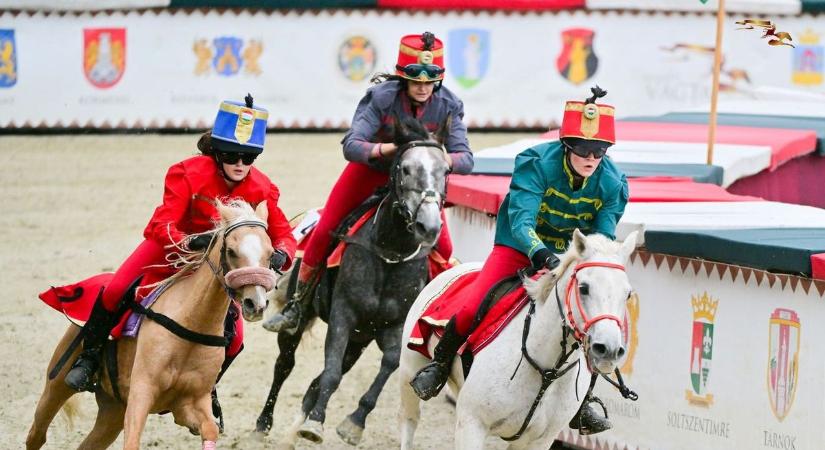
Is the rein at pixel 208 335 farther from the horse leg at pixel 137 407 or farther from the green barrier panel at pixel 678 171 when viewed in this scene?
the green barrier panel at pixel 678 171

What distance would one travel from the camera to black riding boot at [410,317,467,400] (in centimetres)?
690

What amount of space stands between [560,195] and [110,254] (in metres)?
8.18

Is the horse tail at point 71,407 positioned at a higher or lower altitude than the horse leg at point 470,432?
lower

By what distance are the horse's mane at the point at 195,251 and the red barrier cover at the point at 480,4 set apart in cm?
1394

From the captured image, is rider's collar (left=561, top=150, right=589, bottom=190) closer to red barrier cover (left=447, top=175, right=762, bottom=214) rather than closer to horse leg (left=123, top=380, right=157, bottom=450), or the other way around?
horse leg (left=123, top=380, right=157, bottom=450)

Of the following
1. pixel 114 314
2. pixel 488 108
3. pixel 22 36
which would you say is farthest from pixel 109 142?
pixel 114 314

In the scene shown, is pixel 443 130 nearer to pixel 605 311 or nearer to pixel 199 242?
pixel 199 242

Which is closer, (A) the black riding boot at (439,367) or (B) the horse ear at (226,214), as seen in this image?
(B) the horse ear at (226,214)

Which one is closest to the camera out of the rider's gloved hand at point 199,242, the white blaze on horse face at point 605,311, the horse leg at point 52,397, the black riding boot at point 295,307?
the white blaze on horse face at point 605,311

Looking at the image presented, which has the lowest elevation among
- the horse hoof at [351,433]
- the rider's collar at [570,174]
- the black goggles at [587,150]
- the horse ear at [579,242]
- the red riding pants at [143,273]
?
the horse hoof at [351,433]

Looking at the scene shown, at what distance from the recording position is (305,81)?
20.3 meters

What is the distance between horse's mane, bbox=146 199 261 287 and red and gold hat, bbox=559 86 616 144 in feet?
4.95

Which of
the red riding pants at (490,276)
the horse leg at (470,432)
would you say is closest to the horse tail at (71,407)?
the red riding pants at (490,276)

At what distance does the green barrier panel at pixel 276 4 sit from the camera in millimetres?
19875
